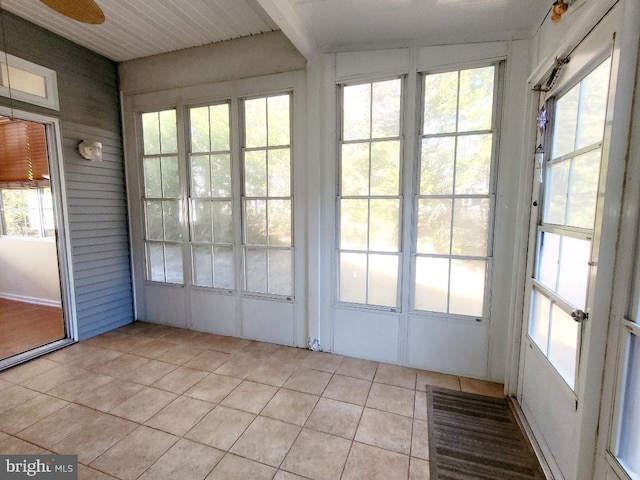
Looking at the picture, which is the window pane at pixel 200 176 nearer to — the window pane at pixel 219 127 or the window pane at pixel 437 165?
the window pane at pixel 219 127

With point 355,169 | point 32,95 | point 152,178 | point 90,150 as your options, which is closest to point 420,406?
point 355,169

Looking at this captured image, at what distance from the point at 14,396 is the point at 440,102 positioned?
4082 mm

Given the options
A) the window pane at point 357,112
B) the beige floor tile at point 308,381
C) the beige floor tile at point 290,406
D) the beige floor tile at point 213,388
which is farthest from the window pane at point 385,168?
the beige floor tile at point 213,388

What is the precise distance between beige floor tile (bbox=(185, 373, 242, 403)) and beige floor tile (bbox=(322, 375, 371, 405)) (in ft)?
2.52

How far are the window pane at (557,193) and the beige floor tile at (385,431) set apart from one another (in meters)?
1.60

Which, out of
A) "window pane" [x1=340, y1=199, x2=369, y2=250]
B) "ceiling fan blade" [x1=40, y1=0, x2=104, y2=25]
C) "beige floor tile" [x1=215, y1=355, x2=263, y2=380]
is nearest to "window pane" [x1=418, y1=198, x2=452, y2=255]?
"window pane" [x1=340, y1=199, x2=369, y2=250]

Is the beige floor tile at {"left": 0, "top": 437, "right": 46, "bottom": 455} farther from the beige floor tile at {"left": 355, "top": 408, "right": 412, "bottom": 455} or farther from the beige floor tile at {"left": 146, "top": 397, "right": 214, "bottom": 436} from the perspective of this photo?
the beige floor tile at {"left": 355, "top": 408, "right": 412, "bottom": 455}

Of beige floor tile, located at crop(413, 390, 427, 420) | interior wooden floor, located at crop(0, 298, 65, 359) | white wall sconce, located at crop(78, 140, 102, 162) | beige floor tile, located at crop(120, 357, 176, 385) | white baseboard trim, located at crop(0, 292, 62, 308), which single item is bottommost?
beige floor tile, located at crop(120, 357, 176, 385)

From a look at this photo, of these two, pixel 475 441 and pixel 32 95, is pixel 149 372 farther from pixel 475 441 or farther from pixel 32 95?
pixel 32 95

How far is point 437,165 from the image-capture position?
2441 mm

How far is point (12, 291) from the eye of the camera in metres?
→ 4.38

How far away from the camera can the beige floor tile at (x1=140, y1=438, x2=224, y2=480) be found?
1.54m


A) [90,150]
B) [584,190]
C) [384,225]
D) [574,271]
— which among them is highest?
[90,150]

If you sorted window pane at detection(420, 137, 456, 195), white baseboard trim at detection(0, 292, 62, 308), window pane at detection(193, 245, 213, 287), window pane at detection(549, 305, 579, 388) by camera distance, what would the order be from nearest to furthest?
window pane at detection(549, 305, 579, 388) → window pane at detection(420, 137, 456, 195) → window pane at detection(193, 245, 213, 287) → white baseboard trim at detection(0, 292, 62, 308)
